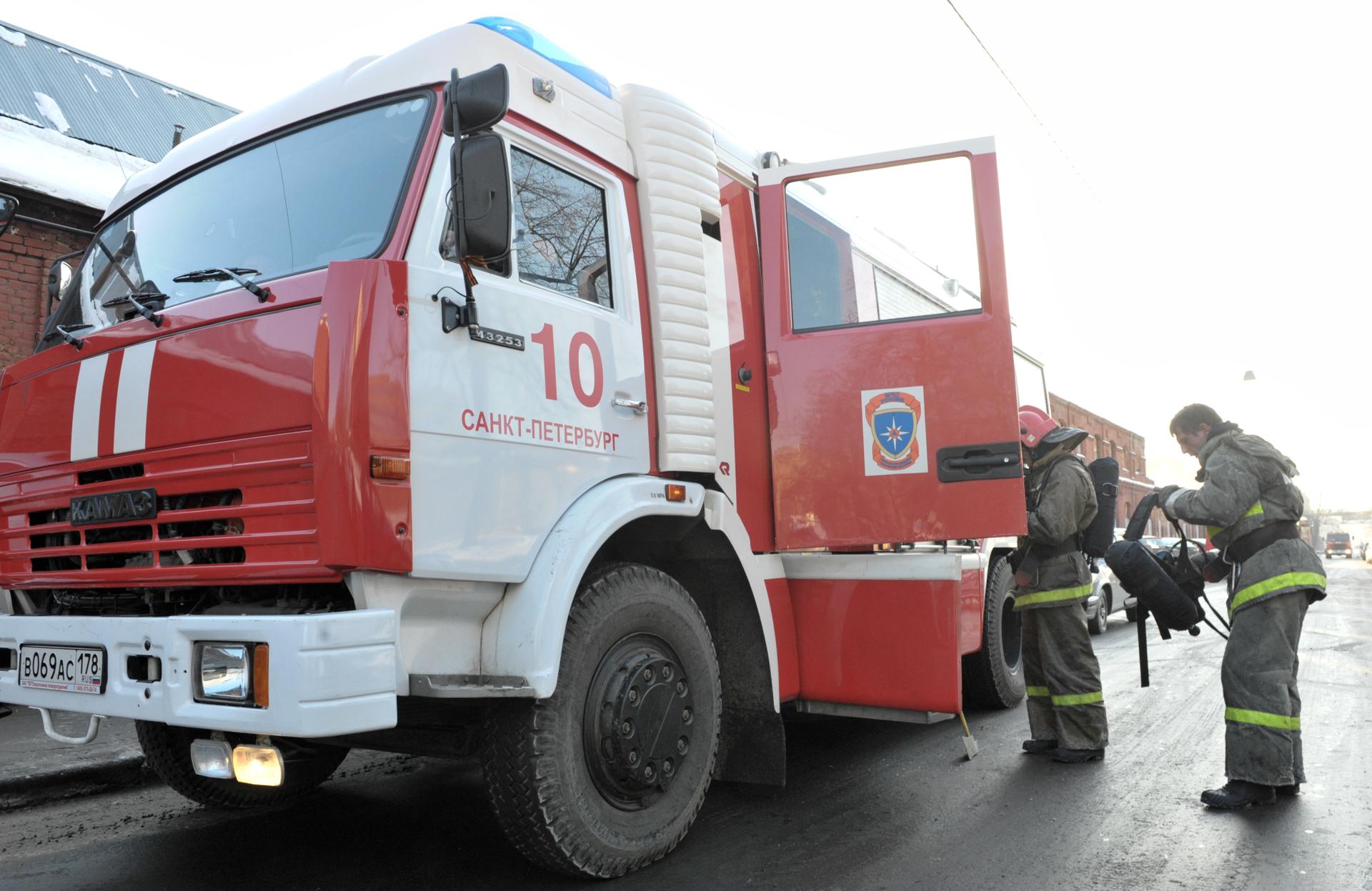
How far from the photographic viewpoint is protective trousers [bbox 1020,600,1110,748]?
16.0 feet

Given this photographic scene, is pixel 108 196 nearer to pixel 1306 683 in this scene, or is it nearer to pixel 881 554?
pixel 881 554

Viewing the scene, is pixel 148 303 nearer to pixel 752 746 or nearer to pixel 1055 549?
pixel 752 746

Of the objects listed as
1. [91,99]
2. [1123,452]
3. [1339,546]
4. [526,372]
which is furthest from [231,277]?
[1339,546]

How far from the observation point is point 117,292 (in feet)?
11.4

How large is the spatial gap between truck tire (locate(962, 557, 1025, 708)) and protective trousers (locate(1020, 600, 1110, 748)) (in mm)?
833

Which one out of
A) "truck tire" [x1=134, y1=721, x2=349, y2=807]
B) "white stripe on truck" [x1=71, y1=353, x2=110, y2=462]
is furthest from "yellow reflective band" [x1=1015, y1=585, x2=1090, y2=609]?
"white stripe on truck" [x1=71, y1=353, x2=110, y2=462]

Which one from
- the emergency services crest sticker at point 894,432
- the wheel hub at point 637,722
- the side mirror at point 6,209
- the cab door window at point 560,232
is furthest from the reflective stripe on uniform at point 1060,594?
the side mirror at point 6,209

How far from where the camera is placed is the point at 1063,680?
4.96 metres

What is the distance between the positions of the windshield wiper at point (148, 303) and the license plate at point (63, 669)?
3.32 feet

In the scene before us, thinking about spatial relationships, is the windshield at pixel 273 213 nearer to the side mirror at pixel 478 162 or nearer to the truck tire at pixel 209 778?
the side mirror at pixel 478 162

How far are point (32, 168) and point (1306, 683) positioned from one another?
11.0m

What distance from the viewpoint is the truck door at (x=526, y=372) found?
2.76 meters

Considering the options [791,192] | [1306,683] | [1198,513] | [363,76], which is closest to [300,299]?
[363,76]

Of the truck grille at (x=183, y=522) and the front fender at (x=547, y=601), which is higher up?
the truck grille at (x=183, y=522)
